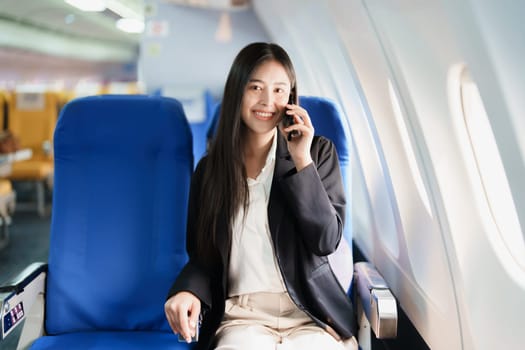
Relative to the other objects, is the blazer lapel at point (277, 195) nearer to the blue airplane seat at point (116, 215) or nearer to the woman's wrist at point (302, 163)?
the woman's wrist at point (302, 163)

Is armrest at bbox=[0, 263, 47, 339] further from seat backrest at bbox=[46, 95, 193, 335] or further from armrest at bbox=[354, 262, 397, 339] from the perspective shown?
armrest at bbox=[354, 262, 397, 339]

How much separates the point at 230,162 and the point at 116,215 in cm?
56

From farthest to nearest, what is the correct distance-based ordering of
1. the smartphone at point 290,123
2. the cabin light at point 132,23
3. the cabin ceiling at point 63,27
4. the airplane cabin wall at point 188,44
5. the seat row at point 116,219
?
1. the cabin ceiling at point 63,27
2. the cabin light at point 132,23
3. the airplane cabin wall at point 188,44
4. the seat row at point 116,219
5. the smartphone at point 290,123

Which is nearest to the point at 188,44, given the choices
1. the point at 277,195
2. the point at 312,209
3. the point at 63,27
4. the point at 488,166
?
the point at 277,195

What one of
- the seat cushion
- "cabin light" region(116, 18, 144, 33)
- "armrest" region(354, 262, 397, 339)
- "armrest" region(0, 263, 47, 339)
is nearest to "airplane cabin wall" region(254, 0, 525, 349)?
"armrest" region(354, 262, 397, 339)

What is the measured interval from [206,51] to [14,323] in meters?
3.96

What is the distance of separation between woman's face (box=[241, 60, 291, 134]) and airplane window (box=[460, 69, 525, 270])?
0.56m

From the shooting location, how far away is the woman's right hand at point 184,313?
→ 157 centimetres

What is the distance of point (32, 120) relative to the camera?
6836 mm

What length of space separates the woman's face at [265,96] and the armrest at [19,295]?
944mm

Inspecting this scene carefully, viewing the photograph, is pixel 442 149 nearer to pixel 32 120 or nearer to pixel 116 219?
pixel 116 219

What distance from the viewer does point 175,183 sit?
79.9 inches

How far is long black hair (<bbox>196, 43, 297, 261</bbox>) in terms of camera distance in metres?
1.73

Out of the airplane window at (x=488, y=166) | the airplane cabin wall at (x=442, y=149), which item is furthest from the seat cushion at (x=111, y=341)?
the airplane window at (x=488, y=166)
